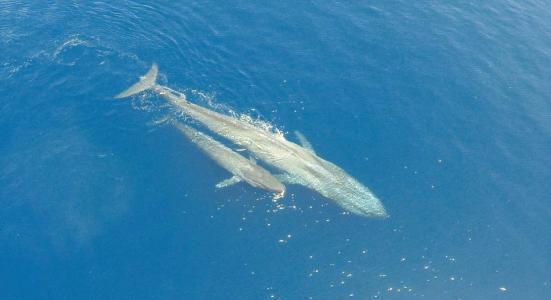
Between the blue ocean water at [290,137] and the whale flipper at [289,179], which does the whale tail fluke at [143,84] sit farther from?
the whale flipper at [289,179]

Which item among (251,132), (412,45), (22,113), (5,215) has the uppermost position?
(412,45)

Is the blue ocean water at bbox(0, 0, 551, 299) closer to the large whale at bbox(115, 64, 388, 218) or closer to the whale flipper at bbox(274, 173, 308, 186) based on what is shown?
the whale flipper at bbox(274, 173, 308, 186)

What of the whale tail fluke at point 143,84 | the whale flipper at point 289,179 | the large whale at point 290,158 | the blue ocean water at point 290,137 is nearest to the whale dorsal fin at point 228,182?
the blue ocean water at point 290,137

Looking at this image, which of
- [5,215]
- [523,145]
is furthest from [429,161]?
[5,215]

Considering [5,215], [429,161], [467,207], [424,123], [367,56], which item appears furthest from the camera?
[367,56]

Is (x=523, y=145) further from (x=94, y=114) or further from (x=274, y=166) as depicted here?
(x=94, y=114)

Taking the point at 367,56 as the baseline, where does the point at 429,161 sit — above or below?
below

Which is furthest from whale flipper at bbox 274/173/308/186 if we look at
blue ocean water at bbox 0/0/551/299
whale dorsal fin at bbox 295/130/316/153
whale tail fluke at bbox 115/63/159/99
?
whale tail fluke at bbox 115/63/159/99
